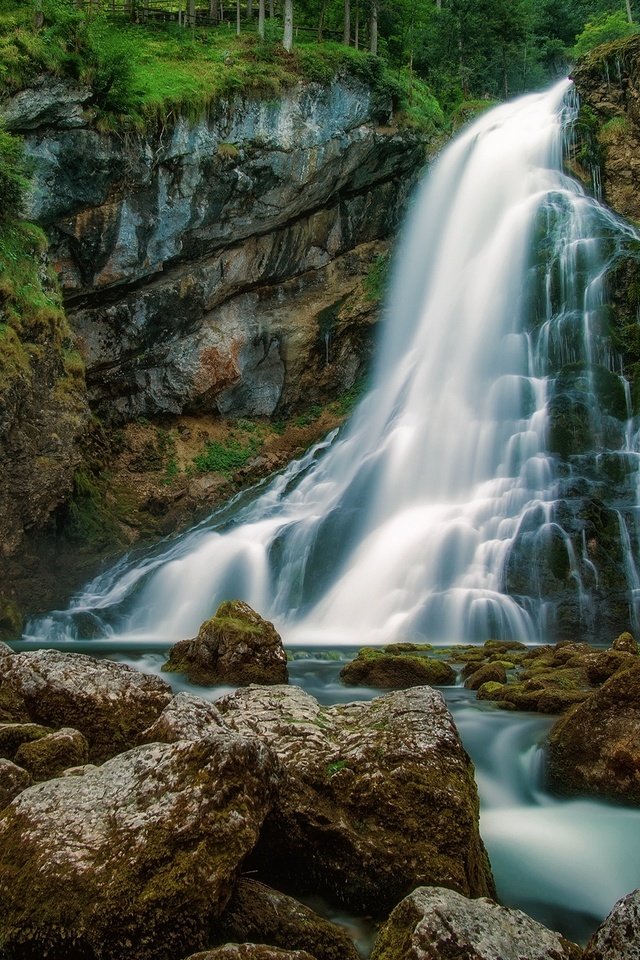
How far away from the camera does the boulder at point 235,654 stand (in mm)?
9508

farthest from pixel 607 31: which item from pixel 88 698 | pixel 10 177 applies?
pixel 88 698

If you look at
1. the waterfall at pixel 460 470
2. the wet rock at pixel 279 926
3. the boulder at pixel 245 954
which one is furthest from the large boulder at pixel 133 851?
the waterfall at pixel 460 470

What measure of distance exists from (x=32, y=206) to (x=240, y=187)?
6.17 m

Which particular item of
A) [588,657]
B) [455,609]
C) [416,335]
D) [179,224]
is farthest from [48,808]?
[416,335]

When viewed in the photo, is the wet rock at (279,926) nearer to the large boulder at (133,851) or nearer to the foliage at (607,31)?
the large boulder at (133,851)

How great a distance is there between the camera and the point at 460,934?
10.0ft

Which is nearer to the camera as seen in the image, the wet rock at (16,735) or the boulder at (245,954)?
the boulder at (245,954)

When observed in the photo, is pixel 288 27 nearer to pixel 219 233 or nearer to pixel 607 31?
pixel 219 233

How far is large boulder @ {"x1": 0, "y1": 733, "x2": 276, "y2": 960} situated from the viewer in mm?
3301

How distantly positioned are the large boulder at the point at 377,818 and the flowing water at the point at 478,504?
1.11m

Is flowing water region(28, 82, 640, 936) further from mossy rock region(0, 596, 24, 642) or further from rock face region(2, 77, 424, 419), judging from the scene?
rock face region(2, 77, 424, 419)

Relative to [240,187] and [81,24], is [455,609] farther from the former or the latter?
[81,24]

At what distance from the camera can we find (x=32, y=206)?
1861 centimetres

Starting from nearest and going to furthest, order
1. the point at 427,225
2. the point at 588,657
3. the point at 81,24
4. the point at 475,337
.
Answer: the point at 588,657 < the point at 81,24 < the point at 475,337 < the point at 427,225
